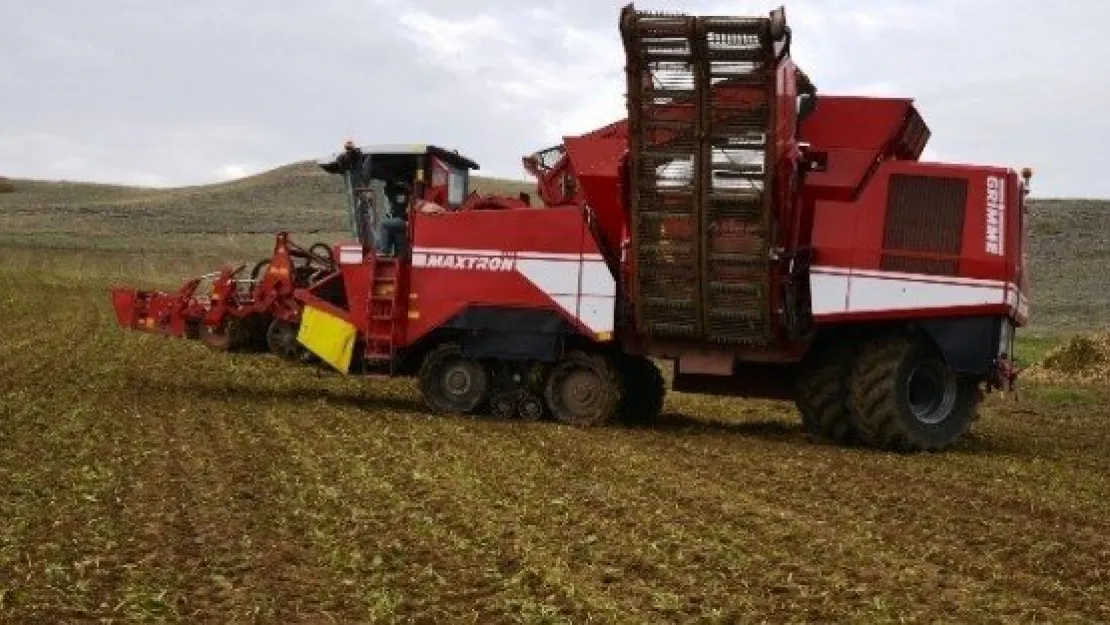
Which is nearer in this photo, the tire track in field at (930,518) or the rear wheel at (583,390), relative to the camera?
the tire track in field at (930,518)

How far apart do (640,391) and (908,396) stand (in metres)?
2.85

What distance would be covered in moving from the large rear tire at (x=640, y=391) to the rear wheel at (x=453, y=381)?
138 centimetres

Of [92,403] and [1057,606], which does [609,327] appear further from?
[1057,606]

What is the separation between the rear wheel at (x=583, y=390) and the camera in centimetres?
1407

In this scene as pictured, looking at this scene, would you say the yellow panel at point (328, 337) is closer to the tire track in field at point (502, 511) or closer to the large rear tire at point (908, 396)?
the tire track in field at point (502, 511)

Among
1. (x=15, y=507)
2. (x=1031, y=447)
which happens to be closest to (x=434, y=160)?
(x=1031, y=447)

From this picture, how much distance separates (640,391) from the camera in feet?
48.4

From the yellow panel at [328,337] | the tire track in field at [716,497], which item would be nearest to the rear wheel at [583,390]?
the tire track in field at [716,497]

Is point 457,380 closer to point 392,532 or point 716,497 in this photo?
point 716,497

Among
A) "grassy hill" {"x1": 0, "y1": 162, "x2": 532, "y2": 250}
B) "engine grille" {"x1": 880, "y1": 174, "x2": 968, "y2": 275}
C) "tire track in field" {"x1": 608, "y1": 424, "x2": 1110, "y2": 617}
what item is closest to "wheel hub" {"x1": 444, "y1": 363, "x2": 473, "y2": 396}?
"tire track in field" {"x1": 608, "y1": 424, "x2": 1110, "y2": 617}

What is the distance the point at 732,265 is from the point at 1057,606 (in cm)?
646

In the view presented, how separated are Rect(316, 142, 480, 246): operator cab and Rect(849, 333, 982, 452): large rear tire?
503 centimetres

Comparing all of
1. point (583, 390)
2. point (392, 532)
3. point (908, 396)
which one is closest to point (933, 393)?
point (908, 396)

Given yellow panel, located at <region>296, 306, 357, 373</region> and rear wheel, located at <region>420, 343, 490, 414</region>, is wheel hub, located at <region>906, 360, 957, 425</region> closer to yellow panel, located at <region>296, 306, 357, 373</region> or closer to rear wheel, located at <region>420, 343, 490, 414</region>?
rear wheel, located at <region>420, 343, 490, 414</region>
